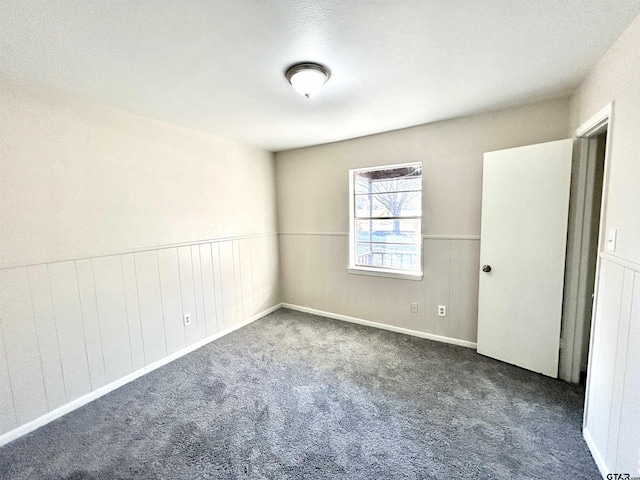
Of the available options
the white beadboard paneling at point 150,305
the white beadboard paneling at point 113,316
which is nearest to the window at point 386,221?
the white beadboard paneling at point 150,305

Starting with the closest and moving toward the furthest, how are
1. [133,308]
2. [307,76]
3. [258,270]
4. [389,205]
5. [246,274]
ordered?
[307,76]
[133,308]
[389,205]
[246,274]
[258,270]

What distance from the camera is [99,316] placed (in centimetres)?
228

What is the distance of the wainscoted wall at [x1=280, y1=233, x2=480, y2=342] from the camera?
2.88 meters

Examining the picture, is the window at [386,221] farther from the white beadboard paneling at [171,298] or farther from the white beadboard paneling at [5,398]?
the white beadboard paneling at [5,398]

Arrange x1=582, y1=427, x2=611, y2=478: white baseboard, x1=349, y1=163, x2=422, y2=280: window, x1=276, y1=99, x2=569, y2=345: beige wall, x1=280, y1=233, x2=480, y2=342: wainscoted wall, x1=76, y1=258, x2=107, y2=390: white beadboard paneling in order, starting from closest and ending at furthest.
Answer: x1=582, y1=427, x2=611, y2=478: white baseboard
x1=76, y1=258, x2=107, y2=390: white beadboard paneling
x1=276, y1=99, x2=569, y2=345: beige wall
x1=280, y1=233, x2=480, y2=342: wainscoted wall
x1=349, y1=163, x2=422, y2=280: window

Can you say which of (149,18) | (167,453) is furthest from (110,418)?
(149,18)

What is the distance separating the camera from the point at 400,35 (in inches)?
57.6

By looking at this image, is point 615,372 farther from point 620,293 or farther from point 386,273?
point 386,273

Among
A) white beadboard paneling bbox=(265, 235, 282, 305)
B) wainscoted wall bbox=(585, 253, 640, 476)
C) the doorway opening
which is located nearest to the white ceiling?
the doorway opening

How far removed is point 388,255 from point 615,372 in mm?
2227

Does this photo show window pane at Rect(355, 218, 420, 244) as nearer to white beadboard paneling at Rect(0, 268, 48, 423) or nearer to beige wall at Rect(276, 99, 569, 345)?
beige wall at Rect(276, 99, 569, 345)

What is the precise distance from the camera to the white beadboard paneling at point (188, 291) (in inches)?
115

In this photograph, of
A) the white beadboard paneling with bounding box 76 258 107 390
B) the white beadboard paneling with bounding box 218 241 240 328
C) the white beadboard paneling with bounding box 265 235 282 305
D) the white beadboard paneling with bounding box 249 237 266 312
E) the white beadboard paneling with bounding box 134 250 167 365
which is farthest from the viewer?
the white beadboard paneling with bounding box 265 235 282 305

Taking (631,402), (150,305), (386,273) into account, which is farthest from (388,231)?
(150,305)
